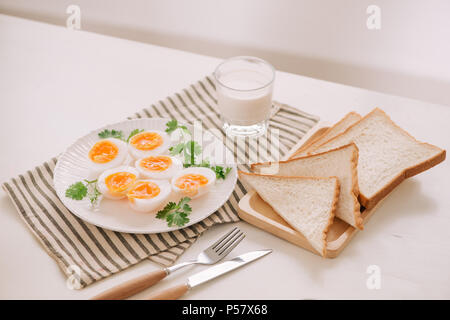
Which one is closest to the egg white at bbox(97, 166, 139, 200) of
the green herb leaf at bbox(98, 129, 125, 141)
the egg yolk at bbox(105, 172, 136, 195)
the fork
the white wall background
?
the egg yolk at bbox(105, 172, 136, 195)

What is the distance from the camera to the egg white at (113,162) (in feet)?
5.15

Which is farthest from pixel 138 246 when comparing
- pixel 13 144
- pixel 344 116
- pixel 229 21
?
pixel 229 21

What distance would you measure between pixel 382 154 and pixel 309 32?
123cm

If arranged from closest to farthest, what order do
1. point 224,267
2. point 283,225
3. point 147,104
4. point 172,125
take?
point 224,267 → point 283,225 → point 172,125 → point 147,104

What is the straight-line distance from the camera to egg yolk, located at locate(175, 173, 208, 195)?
4.88ft

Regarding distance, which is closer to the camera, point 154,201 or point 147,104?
point 154,201

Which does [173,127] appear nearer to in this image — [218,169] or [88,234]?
[218,169]

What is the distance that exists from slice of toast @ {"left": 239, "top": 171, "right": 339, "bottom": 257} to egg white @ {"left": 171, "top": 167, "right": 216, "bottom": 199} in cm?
11

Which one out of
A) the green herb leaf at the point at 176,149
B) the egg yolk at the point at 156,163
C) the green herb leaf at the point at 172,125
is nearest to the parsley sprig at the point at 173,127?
the green herb leaf at the point at 172,125

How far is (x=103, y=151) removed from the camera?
163 cm

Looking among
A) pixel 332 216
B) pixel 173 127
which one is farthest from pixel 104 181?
pixel 332 216

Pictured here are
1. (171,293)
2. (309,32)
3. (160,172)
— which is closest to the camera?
(171,293)

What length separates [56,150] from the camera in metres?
1.81

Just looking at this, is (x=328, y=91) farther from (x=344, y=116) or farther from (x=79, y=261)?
(x=79, y=261)
